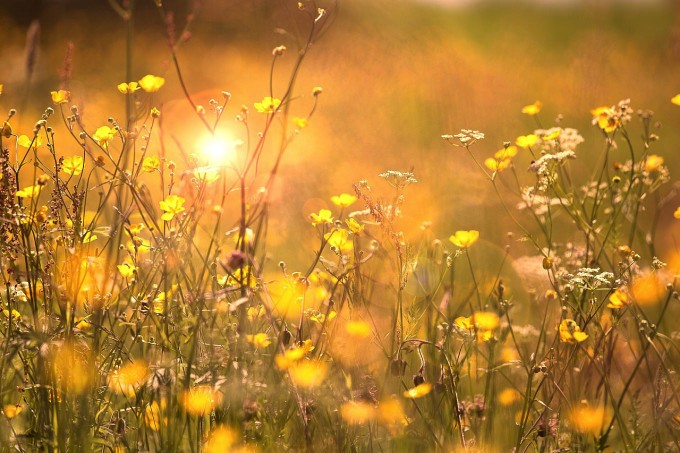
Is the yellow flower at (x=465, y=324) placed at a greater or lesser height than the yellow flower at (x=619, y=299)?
lesser

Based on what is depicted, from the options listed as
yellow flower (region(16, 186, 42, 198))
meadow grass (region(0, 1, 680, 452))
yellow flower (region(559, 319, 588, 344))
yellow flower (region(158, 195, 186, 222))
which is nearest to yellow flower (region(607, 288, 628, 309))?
meadow grass (region(0, 1, 680, 452))

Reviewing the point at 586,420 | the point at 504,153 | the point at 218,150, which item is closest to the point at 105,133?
the point at 218,150

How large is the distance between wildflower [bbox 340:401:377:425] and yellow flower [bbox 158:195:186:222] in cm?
62

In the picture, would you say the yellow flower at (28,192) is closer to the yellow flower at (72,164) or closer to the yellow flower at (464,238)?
the yellow flower at (72,164)

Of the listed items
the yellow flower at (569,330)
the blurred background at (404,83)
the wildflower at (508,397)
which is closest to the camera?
the yellow flower at (569,330)

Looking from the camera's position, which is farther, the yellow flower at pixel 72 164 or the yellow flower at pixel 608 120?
the yellow flower at pixel 608 120

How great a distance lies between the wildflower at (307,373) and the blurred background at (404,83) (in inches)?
46.8

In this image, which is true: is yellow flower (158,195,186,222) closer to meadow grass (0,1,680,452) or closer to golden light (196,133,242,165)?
meadow grass (0,1,680,452)

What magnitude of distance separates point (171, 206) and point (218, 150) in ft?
0.58

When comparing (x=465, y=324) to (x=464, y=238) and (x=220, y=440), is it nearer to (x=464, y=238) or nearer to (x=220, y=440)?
(x=464, y=238)

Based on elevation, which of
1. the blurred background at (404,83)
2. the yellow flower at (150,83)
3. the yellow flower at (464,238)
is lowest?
the yellow flower at (464,238)

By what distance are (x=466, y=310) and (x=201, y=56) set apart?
4528 millimetres

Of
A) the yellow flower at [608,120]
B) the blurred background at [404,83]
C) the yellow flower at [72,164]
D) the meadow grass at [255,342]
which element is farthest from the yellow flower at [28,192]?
the yellow flower at [608,120]

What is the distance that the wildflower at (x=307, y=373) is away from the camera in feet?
5.19
